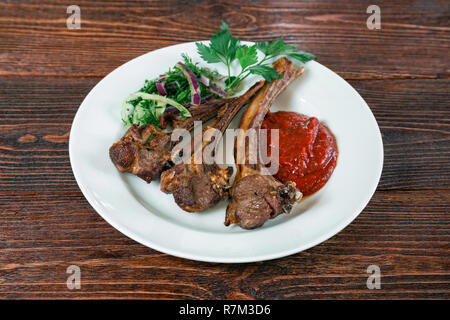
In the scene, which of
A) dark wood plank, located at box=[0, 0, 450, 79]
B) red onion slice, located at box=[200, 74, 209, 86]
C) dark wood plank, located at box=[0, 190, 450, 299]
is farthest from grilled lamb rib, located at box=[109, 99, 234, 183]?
dark wood plank, located at box=[0, 0, 450, 79]

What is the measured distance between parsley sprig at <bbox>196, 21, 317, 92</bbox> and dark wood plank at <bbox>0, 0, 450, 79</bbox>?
683mm

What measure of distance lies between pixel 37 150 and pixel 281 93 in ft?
6.90

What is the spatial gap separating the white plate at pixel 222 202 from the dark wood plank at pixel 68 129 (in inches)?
14.7

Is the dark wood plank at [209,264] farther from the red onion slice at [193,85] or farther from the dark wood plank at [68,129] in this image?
the red onion slice at [193,85]

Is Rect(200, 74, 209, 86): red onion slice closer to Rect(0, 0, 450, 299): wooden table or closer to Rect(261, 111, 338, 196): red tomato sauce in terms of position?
Rect(261, 111, 338, 196): red tomato sauce

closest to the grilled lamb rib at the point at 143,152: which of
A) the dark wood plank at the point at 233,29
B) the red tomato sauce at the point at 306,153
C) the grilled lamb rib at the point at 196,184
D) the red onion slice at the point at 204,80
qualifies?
the grilled lamb rib at the point at 196,184

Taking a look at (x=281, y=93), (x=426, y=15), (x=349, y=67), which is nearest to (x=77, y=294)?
(x=281, y=93)

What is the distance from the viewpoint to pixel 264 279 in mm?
2637

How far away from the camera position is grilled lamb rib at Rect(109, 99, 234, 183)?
2859 millimetres

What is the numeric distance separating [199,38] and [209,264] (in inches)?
98.1

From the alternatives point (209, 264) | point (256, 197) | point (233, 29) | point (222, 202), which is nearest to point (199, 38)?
point (233, 29)

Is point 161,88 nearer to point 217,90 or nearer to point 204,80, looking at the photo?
point 204,80

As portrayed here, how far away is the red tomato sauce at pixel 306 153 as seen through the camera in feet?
9.82

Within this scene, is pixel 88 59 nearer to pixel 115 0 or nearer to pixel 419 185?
pixel 115 0
